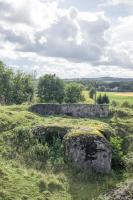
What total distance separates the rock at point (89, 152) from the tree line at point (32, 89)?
53.9 metres

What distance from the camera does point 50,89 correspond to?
304 feet

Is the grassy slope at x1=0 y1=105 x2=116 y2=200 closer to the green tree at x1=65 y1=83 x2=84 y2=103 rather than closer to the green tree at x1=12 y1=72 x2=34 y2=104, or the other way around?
the green tree at x1=12 y1=72 x2=34 y2=104

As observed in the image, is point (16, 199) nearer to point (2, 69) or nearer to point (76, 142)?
point (76, 142)

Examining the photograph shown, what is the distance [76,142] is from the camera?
27062 millimetres

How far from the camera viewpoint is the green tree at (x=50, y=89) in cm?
9100

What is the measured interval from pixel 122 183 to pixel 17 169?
6.19 m

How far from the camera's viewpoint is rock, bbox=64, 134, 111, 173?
85.8 ft

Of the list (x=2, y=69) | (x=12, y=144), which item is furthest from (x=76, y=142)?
(x=2, y=69)

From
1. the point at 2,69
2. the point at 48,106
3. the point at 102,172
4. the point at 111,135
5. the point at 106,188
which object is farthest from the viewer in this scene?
the point at 2,69

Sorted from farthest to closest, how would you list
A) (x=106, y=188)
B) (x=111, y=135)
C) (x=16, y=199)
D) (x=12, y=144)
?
(x=111, y=135) < (x=12, y=144) < (x=106, y=188) < (x=16, y=199)

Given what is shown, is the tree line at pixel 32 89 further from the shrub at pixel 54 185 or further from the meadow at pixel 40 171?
the shrub at pixel 54 185

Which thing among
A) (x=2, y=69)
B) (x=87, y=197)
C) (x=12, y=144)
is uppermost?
(x=2, y=69)

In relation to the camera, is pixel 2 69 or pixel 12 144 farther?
pixel 2 69

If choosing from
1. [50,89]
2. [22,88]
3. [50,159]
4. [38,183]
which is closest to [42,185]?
[38,183]
